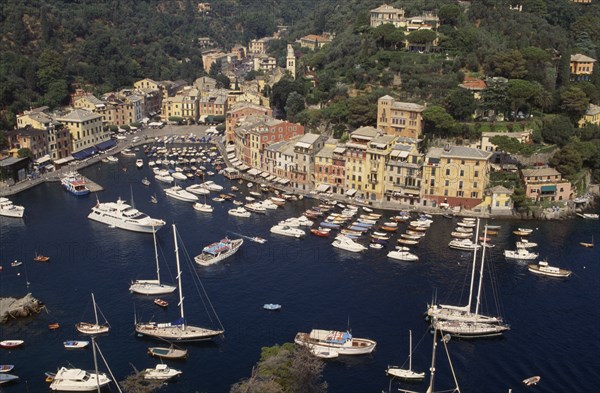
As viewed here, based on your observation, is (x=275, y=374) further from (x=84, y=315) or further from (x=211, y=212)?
(x=211, y=212)

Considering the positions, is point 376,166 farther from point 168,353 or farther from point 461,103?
point 168,353

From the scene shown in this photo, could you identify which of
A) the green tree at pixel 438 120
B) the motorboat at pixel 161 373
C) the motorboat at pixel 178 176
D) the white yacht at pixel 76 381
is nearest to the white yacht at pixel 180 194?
the motorboat at pixel 178 176

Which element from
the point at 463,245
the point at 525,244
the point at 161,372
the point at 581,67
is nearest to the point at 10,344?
the point at 161,372

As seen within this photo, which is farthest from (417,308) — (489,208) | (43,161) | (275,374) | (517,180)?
(43,161)

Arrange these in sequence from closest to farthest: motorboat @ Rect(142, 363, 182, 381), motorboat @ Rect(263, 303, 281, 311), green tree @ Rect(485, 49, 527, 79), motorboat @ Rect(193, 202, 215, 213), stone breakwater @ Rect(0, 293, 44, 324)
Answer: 1. motorboat @ Rect(142, 363, 182, 381)
2. stone breakwater @ Rect(0, 293, 44, 324)
3. motorboat @ Rect(263, 303, 281, 311)
4. motorboat @ Rect(193, 202, 215, 213)
5. green tree @ Rect(485, 49, 527, 79)

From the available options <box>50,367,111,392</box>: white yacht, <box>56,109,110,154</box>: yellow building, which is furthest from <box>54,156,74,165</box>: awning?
<box>50,367,111,392</box>: white yacht

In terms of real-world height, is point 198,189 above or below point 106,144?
below

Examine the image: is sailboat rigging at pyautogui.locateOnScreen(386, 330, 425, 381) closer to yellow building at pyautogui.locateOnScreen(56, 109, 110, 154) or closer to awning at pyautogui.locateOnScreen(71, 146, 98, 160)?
awning at pyautogui.locateOnScreen(71, 146, 98, 160)
